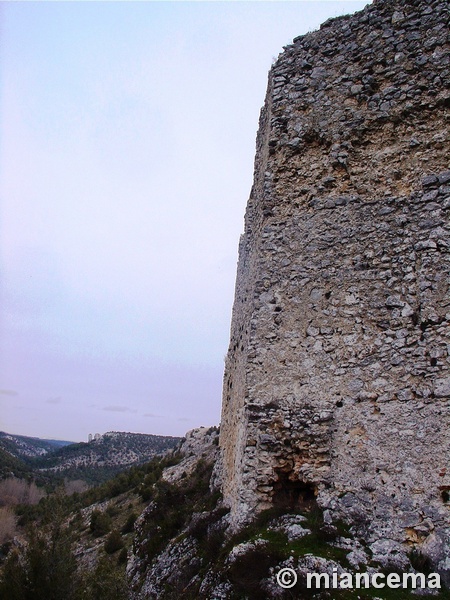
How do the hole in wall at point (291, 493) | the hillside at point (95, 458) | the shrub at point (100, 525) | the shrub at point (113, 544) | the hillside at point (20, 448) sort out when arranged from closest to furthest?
the hole in wall at point (291, 493)
the shrub at point (113, 544)
the shrub at point (100, 525)
the hillside at point (95, 458)
the hillside at point (20, 448)

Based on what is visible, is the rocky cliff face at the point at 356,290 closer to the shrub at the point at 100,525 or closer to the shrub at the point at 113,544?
the shrub at the point at 113,544

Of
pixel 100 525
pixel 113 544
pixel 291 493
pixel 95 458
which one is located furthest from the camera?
pixel 95 458

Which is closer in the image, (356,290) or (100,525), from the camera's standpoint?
A: (356,290)

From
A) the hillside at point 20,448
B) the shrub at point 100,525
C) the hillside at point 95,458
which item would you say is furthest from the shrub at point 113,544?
the hillside at point 20,448

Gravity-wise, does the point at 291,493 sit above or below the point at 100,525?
above

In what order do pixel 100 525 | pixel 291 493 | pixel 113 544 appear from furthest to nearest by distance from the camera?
1. pixel 100 525
2. pixel 113 544
3. pixel 291 493

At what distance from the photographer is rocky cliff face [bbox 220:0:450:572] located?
18.0 ft

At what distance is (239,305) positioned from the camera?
957 cm

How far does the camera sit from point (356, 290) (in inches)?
256

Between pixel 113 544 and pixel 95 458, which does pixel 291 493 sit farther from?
pixel 95 458

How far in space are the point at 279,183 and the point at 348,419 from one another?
398 centimetres

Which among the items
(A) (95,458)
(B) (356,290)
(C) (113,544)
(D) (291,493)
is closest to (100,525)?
(C) (113,544)

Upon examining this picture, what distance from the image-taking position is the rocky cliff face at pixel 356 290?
5.48 meters

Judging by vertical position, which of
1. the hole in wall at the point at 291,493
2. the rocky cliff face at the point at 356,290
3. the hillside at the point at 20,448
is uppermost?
the rocky cliff face at the point at 356,290
